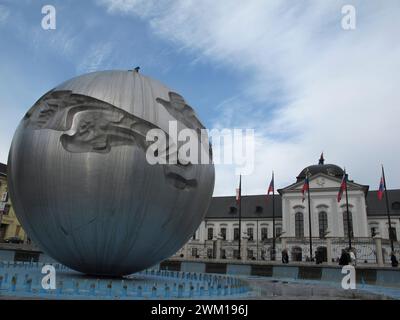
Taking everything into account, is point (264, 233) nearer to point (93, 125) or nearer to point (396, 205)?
point (396, 205)

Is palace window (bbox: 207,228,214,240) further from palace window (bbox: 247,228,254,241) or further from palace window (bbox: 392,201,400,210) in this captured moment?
palace window (bbox: 392,201,400,210)

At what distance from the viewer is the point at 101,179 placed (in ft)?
30.6

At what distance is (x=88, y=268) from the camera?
34.6 ft

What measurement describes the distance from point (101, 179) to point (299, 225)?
52730 mm

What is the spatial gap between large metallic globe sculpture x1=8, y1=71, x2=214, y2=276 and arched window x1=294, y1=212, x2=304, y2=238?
4997cm

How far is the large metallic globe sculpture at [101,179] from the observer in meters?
9.39

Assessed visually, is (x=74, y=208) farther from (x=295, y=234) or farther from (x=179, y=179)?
(x=295, y=234)

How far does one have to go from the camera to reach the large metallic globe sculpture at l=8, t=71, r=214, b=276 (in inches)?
370

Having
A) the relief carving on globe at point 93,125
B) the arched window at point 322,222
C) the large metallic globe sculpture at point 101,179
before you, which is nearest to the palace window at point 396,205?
the arched window at point 322,222

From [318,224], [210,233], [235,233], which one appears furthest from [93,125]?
[210,233]

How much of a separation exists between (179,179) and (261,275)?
1476 centimetres
